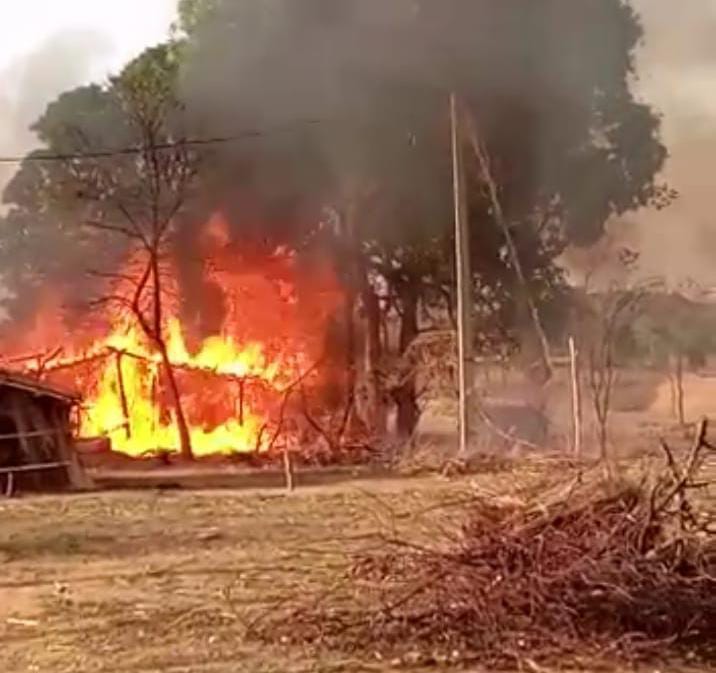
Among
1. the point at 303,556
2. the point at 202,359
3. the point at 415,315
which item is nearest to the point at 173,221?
the point at 202,359

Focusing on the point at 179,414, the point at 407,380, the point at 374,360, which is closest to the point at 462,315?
the point at 407,380

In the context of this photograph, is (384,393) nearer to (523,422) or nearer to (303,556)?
(523,422)

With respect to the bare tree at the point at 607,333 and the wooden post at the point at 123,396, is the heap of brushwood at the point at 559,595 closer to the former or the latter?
the bare tree at the point at 607,333

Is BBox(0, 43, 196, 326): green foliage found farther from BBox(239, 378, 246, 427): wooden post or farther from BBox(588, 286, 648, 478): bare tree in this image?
BBox(588, 286, 648, 478): bare tree

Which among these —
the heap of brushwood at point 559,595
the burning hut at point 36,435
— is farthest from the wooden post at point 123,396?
the heap of brushwood at point 559,595

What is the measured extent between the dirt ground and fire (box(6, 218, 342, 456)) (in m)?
A: 7.36

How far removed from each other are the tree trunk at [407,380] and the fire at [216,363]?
126cm

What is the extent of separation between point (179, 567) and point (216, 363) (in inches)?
539

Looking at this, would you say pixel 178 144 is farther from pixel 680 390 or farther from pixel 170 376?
pixel 680 390

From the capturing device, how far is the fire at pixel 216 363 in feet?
75.4

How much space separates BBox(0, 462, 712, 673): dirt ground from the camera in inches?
281

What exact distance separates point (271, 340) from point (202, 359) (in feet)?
4.41

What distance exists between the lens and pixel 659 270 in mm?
25500

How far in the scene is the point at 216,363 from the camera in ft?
77.3
